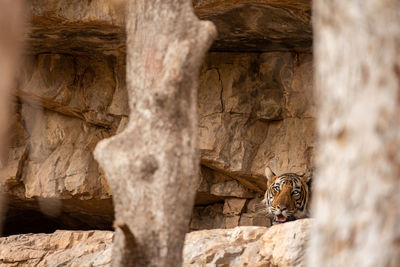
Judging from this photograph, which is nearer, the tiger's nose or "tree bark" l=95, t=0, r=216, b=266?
"tree bark" l=95, t=0, r=216, b=266

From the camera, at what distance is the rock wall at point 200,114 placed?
7.64 metres

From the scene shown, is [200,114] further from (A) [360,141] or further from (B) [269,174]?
(A) [360,141]

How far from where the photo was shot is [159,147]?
3785 millimetres

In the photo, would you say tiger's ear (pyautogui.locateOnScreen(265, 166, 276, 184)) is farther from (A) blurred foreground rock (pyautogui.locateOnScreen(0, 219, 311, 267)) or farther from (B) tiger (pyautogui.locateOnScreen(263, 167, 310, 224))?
(A) blurred foreground rock (pyautogui.locateOnScreen(0, 219, 311, 267))

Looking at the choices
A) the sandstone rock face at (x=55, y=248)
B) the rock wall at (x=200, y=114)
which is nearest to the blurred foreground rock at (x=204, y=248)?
the sandstone rock face at (x=55, y=248)

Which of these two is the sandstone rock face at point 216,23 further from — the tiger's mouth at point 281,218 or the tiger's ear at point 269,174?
the tiger's mouth at point 281,218

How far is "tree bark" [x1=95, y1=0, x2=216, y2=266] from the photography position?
3.71 meters

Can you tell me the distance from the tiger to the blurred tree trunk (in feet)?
15.0

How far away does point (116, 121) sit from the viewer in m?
8.88

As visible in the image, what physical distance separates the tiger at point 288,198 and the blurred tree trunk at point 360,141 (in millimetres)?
4558

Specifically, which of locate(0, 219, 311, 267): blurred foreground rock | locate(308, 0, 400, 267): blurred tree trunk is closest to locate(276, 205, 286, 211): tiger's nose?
locate(0, 219, 311, 267): blurred foreground rock

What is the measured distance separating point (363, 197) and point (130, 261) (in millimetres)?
1655

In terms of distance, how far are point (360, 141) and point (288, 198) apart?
4719 mm

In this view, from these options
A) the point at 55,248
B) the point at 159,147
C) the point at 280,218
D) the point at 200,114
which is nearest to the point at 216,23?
the point at 200,114
